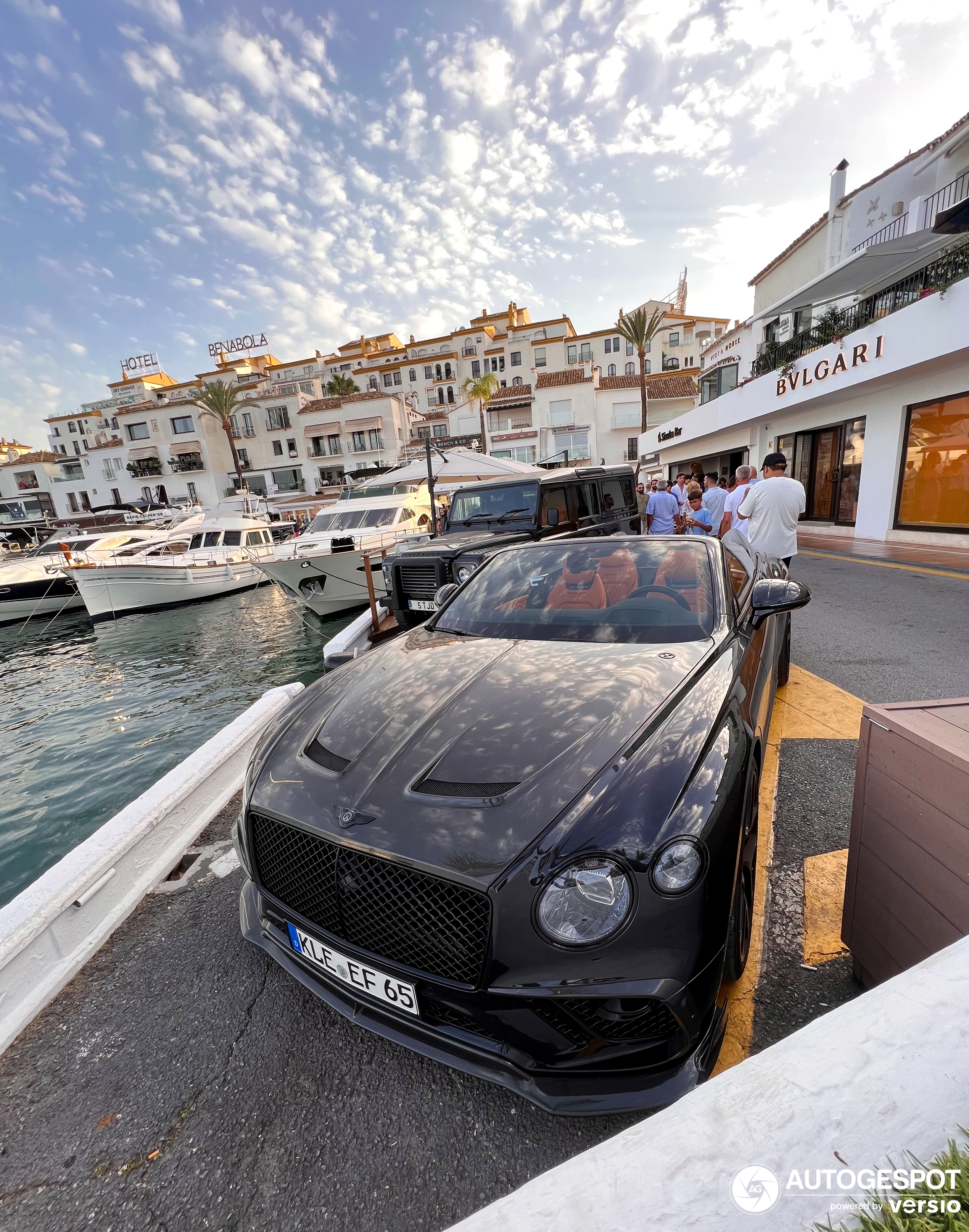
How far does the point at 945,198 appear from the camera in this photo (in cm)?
1324

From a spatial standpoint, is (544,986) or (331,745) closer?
(544,986)

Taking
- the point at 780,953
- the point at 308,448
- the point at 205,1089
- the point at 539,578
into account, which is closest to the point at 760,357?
the point at 539,578

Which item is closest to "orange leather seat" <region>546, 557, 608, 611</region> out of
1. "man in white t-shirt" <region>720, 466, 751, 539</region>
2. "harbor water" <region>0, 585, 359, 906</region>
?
"man in white t-shirt" <region>720, 466, 751, 539</region>

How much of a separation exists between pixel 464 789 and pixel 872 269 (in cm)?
1820

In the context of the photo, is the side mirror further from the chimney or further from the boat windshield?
the chimney

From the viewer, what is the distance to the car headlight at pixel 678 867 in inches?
53.2

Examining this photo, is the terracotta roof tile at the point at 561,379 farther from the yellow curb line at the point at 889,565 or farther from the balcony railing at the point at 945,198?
the yellow curb line at the point at 889,565

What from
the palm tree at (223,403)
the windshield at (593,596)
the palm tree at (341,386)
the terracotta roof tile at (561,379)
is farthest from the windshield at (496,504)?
the palm tree at (341,386)

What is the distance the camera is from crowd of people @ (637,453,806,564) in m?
5.41

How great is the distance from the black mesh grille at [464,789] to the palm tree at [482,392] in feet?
123

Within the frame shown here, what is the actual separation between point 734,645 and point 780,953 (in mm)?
1202

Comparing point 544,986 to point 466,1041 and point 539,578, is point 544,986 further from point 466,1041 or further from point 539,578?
point 539,578

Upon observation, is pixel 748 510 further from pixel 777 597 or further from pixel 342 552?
pixel 342 552

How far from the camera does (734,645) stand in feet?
7.63
